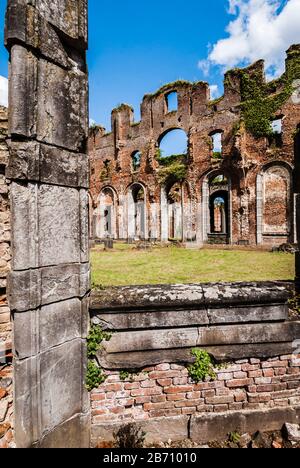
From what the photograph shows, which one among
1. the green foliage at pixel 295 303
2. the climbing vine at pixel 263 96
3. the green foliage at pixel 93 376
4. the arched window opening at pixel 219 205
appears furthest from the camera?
the arched window opening at pixel 219 205

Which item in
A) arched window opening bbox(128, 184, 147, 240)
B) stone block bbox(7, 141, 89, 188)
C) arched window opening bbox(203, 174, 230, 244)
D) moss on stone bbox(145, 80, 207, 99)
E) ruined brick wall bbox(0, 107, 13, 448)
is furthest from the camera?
arched window opening bbox(128, 184, 147, 240)

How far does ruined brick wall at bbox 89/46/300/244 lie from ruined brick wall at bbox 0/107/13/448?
15.5 metres

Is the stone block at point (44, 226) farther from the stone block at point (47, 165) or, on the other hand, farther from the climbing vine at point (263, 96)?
the climbing vine at point (263, 96)

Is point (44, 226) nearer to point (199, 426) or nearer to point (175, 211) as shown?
point (199, 426)

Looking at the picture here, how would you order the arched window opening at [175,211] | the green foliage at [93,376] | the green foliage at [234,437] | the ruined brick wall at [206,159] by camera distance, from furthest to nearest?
the arched window opening at [175,211] → the ruined brick wall at [206,159] → the green foliage at [234,437] → the green foliage at [93,376]

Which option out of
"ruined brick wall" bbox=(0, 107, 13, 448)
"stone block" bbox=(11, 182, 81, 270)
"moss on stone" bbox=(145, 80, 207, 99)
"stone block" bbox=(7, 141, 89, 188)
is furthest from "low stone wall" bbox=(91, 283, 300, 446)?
"moss on stone" bbox=(145, 80, 207, 99)

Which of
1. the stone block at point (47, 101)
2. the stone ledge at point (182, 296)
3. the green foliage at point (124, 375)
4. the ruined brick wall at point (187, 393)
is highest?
the stone block at point (47, 101)

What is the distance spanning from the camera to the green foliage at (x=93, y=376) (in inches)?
102

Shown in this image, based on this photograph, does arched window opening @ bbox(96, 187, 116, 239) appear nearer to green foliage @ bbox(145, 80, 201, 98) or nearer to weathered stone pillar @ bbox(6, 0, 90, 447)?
green foliage @ bbox(145, 80, 201, 98)

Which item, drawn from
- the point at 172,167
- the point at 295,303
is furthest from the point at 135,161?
the point at 295,303

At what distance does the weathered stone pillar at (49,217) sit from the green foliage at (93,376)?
0.06m

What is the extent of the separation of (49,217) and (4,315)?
3.17ft

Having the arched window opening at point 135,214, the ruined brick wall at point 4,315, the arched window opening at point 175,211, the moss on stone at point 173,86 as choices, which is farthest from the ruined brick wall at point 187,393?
the moss on stone at point 173,86

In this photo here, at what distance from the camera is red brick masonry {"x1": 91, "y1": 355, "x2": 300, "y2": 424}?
2688mm
